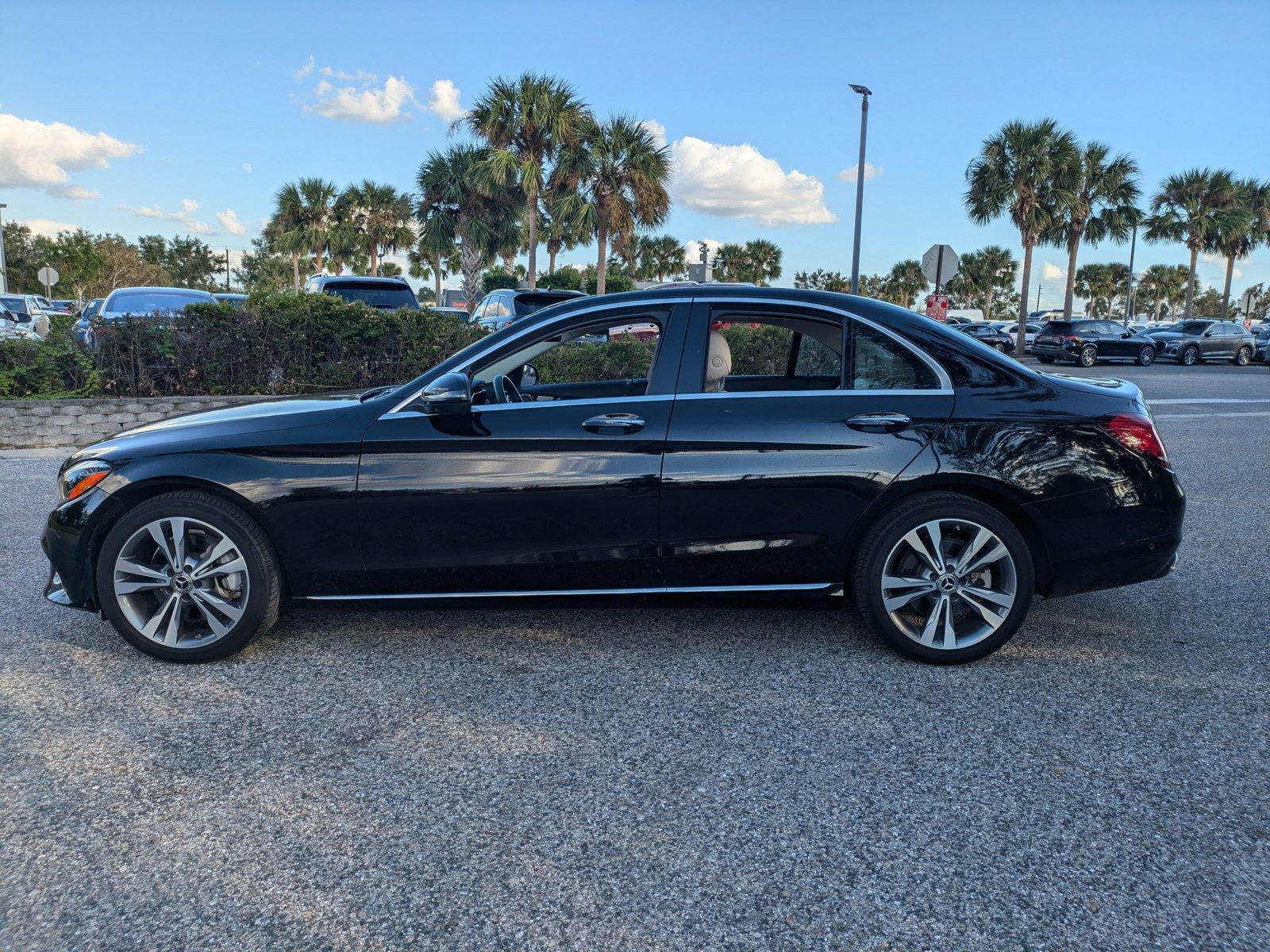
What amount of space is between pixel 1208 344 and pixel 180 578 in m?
37.8

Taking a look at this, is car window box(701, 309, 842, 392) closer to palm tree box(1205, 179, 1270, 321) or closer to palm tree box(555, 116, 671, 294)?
palm tree box(555, 116, 671, 294)

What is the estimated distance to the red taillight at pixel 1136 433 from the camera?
13.1 feet

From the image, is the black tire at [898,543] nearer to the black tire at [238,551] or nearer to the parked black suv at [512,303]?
the black tire at [238,551]

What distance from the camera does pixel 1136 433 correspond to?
400 cm

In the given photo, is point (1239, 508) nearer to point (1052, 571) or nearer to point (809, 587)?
point (1052, 571)

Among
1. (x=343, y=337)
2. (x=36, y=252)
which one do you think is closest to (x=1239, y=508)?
(x=343, y=337)

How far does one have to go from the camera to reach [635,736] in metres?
3.30

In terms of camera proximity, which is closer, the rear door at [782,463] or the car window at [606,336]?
the rear door at [782,463]

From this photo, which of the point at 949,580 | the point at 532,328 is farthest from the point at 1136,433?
the point at 532,328

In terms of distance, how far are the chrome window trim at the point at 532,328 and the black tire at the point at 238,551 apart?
30.3 inches

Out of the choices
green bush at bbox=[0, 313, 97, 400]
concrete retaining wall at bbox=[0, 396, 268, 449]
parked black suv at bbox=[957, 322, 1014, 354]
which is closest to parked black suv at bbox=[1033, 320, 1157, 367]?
parked black suv at bbox=[957, 322, 1014, 354]

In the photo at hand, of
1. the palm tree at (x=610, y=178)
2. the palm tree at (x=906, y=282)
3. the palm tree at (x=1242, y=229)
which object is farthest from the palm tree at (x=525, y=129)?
the palm tree at (x=906, y=282)

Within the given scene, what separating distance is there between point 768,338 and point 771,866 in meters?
2.98

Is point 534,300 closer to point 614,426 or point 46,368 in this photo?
point 46,368
